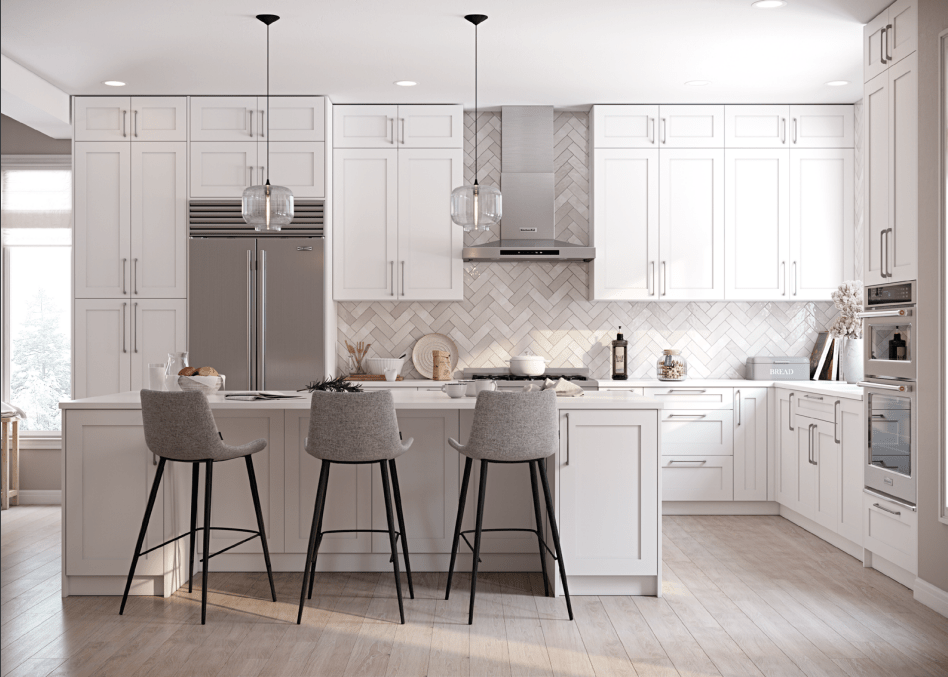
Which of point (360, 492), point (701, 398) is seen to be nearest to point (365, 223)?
point (360, 492)

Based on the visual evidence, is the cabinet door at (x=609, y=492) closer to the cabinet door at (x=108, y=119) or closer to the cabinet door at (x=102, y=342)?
the cabinet door at (x=102, y=342)

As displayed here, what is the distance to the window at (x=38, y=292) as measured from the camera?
577cm

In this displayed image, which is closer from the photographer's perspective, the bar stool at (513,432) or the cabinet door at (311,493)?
the bar stool at (513,432)

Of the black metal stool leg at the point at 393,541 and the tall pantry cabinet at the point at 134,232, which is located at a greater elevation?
the tall pantry cabinet at the point at 134,232

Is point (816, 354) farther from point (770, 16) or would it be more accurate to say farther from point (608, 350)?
point (770, 16)

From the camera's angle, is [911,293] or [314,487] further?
[314,487]

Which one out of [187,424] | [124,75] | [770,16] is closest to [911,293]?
[770,16]

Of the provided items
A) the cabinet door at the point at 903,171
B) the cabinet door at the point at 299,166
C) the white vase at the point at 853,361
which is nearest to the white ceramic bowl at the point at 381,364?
the cabinet door at the point at 299,166

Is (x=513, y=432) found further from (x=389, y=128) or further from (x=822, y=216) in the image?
(x=822, y=216)

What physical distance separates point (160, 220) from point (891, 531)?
15.5 ft

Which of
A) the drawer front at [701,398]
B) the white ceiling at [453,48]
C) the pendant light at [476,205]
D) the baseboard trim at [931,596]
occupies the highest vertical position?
the white ceiling at [453,48]

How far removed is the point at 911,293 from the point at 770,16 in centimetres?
157

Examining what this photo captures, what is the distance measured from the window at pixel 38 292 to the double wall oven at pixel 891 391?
554 centimetres

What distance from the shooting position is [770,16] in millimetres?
3840
